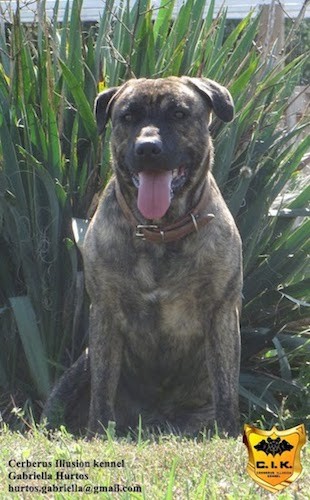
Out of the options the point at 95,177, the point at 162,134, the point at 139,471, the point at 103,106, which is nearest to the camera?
the point at 139,471

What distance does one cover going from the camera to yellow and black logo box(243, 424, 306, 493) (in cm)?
312

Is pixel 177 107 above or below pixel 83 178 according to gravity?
above

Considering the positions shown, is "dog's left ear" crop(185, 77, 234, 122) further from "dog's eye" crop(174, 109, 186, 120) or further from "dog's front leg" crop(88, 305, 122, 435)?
"dog's front leg" crop(88, 305, 122, 435)

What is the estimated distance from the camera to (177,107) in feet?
17.0

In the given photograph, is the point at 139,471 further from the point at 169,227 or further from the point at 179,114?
the point at 179,114

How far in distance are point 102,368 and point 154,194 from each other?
3.23 feet

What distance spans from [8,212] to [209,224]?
1.38 m

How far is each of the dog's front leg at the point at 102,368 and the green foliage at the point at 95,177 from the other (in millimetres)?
516

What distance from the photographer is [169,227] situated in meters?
5.21

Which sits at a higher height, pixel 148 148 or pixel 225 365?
pixel 148 148

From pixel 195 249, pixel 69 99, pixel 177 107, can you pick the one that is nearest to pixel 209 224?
pixel 195 249

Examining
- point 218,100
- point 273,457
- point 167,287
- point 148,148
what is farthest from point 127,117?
point 273,457

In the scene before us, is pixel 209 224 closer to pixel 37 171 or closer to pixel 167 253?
pixel 167 253

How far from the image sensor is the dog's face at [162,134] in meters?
5.02
